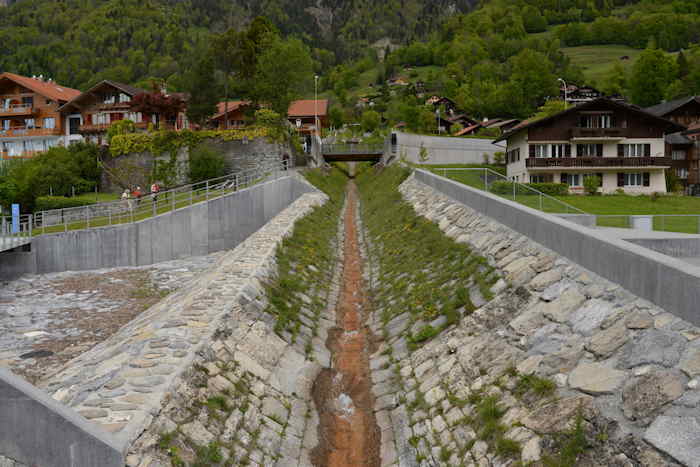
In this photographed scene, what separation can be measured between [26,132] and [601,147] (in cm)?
7035

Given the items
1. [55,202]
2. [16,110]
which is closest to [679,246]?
[55,202]

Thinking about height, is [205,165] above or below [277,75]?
below

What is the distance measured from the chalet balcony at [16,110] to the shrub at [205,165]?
3919 cm

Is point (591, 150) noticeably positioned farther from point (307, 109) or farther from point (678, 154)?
point (307, 109)

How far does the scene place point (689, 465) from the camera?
497 cm

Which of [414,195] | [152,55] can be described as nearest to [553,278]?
[414,195]

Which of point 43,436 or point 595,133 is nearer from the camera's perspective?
point 43,436

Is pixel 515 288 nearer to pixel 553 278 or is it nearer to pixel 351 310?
pixel 553 278

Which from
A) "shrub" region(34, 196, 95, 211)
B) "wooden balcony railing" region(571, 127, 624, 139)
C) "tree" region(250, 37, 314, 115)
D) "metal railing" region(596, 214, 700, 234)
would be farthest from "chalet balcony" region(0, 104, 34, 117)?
"metal railing" region(596, 214, 700, 234)

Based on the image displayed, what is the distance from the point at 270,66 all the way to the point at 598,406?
179 feet

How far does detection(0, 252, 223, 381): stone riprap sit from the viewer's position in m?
14.3

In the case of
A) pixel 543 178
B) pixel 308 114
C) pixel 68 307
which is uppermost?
pixel 308 114

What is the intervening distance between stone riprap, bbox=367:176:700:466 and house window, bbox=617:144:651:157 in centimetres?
4486

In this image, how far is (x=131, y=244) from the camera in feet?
93.6
